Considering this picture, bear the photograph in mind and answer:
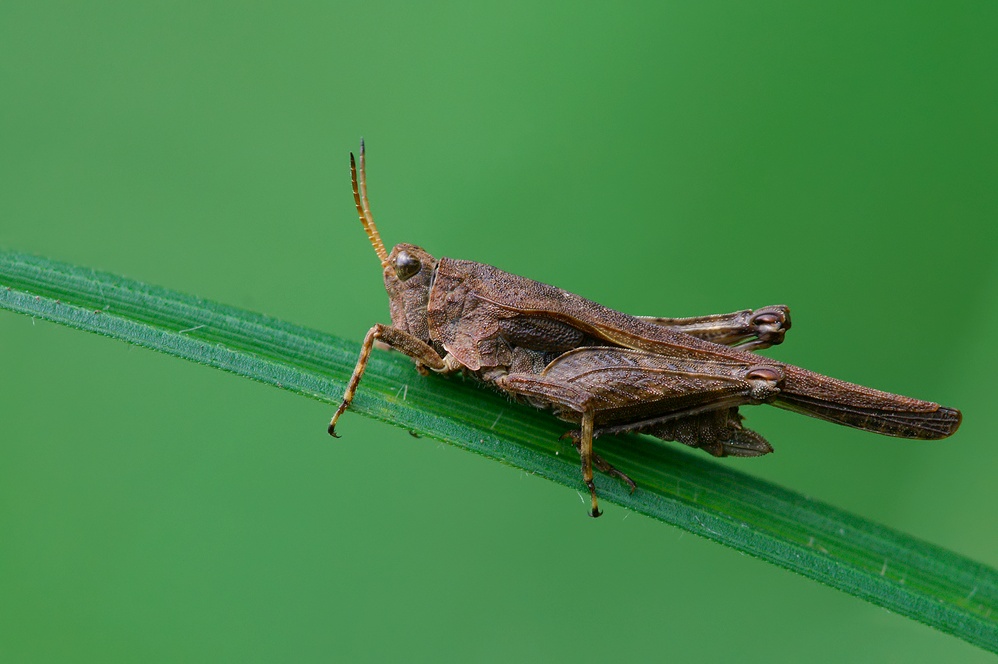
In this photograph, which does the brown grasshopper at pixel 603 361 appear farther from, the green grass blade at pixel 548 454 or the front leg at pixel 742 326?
the green grass blade at pixel 548 454

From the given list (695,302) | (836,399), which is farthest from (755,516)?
(695,302)

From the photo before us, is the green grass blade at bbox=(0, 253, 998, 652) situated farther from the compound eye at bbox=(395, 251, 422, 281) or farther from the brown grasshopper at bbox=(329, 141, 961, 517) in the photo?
the compound eye at bbox=(395, 251, 422, 281)

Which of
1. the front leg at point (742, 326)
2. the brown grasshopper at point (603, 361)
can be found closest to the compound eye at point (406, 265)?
the brown grasshopper at point (603, 361)

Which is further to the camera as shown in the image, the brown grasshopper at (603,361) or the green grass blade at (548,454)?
the brown grasshopper at (603,361)

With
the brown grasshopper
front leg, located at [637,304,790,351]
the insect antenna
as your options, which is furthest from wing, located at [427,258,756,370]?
the insect antenna

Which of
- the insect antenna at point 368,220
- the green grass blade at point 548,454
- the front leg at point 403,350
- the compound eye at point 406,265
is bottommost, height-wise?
the green grass blade at point 548,454

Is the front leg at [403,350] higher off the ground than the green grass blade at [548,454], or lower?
higher

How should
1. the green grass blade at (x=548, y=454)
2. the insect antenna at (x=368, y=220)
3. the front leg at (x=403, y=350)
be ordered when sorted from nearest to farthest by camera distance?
the green grass blade at (x=548, y=454)
the front leg at (x=403, y=350)
the insect antenna at (x=368, y=220)
